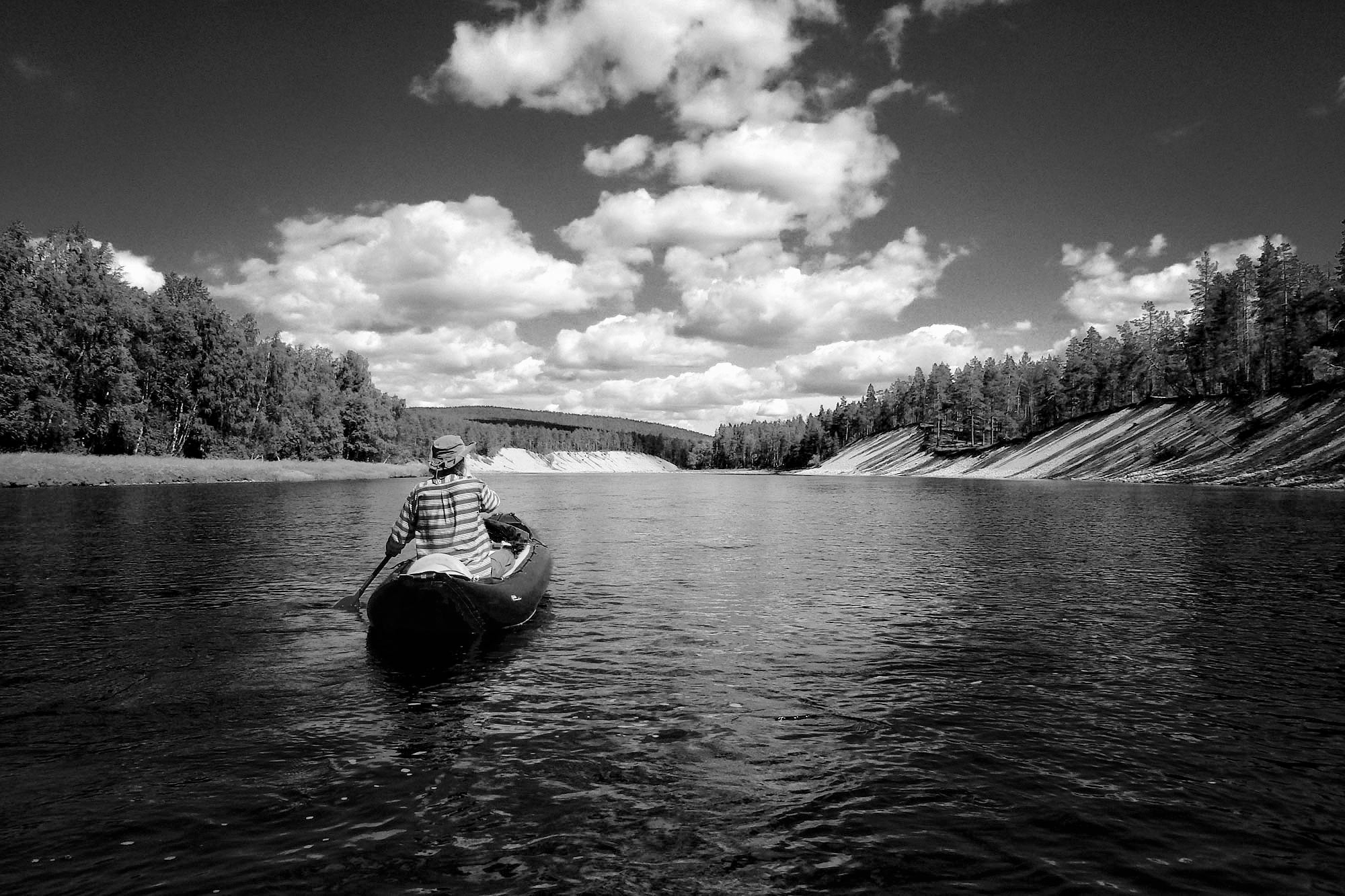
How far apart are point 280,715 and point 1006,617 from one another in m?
13.3

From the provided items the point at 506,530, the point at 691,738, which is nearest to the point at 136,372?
the point at 506,530

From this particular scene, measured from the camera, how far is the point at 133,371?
76.6m

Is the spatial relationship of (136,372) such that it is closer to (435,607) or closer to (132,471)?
(132,471)

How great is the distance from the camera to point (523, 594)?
1370 centimetres

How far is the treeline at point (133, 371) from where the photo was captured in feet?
212

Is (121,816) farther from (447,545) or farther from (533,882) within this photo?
(447,545)

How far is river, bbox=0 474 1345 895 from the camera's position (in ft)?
18.9

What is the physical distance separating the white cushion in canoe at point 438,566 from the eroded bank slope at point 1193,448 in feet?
255

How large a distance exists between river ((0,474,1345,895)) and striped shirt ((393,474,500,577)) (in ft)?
5.98

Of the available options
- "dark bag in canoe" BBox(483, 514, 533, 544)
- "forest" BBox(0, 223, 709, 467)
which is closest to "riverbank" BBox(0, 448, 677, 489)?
"forest" BBox(0, 223, 709, 467)

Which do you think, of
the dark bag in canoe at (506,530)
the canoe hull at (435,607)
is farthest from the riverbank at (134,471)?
the canoe hull at (435,607)

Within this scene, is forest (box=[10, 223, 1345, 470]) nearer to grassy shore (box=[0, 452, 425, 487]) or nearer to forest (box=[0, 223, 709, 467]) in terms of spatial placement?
forest (box=[0, 223, 709, 467])

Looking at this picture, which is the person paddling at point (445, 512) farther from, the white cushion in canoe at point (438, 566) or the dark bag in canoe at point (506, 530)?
the dark bag in canoe at point (506, 530)

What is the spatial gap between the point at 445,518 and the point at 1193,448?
98439 mm
